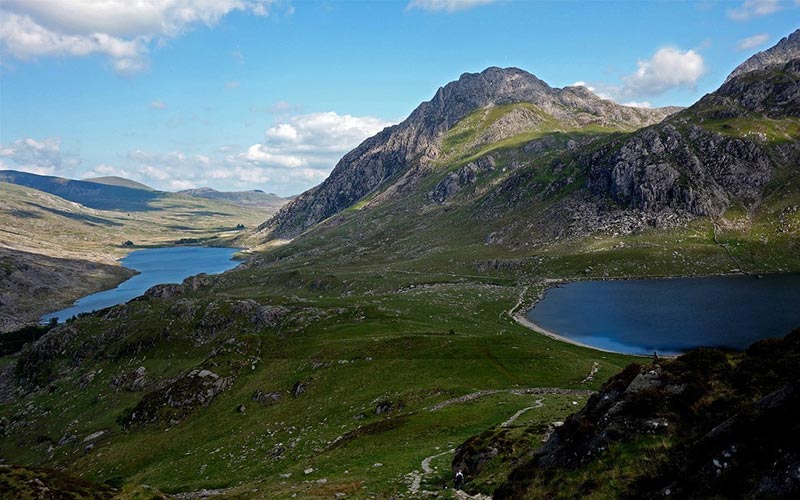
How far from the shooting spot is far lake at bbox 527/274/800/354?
99.3 metres

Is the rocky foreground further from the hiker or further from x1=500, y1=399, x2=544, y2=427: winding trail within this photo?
x1=500, y1=399, x2=544, y2=427: winding trail

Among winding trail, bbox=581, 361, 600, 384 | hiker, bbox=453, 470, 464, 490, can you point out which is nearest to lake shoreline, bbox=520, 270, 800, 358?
A: winding trail, bbox=581, 361, 600, 384

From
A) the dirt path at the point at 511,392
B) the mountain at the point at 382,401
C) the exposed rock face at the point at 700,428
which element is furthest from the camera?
the dirt path at the point at 511,392

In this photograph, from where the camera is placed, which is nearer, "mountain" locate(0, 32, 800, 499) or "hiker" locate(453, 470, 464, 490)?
"mountain" locate(0, 32, 800, 499)

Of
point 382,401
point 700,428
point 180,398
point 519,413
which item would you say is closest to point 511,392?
point 519,413

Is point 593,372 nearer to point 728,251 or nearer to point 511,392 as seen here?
point 511,392

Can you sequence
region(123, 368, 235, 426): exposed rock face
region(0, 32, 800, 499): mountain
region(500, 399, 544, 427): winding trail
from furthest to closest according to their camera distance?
region(123, 368, 235, 426): exposed rock face, region(500, 399, 544, 427): winding trail, region(0, 32, 800, 499): mountain

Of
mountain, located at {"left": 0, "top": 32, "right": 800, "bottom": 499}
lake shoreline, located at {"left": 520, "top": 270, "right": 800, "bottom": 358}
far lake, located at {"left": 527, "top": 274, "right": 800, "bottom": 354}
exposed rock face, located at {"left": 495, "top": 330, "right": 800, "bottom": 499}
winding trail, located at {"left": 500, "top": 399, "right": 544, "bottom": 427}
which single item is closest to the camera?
exposed rock face, located at {"left": 495, "top": 330, "right": 800, "bottom": 499}

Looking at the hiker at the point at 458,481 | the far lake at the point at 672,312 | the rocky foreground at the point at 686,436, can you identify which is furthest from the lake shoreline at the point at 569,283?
the rocky foreground at the point at 686,436

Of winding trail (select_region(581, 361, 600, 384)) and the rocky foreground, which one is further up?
the rocky foreground

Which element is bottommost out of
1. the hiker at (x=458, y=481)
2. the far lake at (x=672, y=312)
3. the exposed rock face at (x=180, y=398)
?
the exposed rock face at (x=180, y=398)

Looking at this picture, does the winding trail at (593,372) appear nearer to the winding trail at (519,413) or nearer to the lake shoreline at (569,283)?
the winding trail at (519,413)

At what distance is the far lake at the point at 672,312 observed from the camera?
99312mm

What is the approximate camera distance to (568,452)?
782 inches
